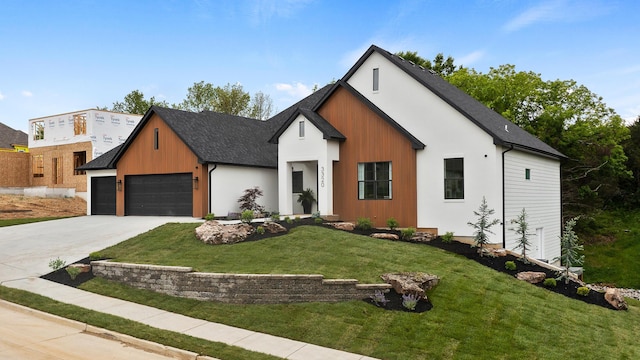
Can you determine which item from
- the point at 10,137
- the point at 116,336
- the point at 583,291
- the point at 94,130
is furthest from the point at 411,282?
the point at 10,137

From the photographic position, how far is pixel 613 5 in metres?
17.9

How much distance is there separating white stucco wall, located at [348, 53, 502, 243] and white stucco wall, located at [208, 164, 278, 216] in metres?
7.25

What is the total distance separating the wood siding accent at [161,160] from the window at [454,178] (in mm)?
10458

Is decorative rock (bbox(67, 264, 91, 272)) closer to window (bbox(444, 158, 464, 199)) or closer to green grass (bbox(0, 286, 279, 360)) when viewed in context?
green grass (bbox(0, 286, 279, 360))

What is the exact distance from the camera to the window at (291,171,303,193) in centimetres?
2220

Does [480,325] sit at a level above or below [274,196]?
below

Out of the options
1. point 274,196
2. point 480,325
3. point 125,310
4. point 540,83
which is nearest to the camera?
point 480,325

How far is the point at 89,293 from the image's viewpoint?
1134cm

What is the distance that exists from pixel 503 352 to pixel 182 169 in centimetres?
1711

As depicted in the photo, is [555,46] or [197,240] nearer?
[197,240]

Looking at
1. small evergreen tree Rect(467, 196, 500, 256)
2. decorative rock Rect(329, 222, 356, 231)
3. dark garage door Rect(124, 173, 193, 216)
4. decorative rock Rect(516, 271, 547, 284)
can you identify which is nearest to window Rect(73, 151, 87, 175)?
dark garage door Rect(124, 173, 193, 216)

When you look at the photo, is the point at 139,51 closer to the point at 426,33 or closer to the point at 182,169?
the point at 182,169

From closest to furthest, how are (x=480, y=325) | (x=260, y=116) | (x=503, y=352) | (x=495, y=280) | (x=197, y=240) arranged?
(x=503, y=352), (x=480, y=325), (x=495, y=280), (x=197, y=240), (x=260, y=116)

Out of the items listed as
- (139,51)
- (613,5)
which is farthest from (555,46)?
(139,51)
